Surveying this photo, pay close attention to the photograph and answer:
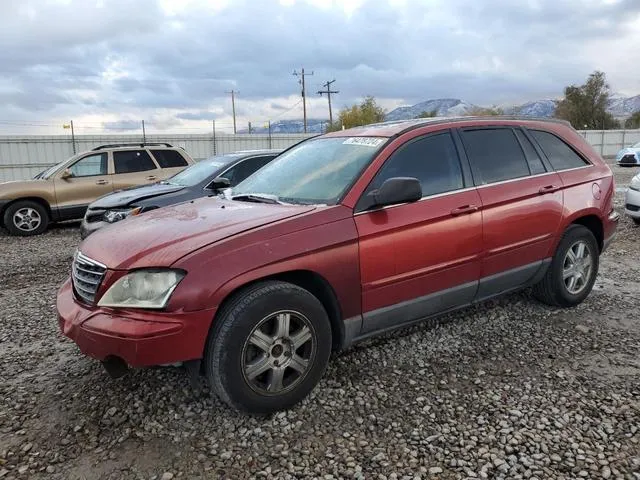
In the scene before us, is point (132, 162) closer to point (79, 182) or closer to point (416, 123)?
point (79, 182)

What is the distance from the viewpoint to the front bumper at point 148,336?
2.66m

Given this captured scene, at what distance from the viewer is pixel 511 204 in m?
3.98

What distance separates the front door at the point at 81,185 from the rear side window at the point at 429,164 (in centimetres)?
847

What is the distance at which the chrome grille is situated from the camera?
9.62 ft

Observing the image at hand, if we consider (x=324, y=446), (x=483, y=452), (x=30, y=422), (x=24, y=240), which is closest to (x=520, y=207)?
(x=483, y=452)

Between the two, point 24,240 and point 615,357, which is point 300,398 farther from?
point 24,240

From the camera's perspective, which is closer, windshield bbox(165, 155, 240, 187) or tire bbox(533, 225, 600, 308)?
tire bbox(533, 225, 600, 308)

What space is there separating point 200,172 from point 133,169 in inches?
136

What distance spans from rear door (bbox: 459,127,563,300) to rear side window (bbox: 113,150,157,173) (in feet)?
27.1

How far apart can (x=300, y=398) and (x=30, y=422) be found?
5.26ft

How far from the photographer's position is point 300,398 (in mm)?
3084

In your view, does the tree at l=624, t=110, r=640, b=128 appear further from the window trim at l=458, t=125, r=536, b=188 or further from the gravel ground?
the gravel ground

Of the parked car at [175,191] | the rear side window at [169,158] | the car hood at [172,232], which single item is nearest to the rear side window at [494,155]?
the car hood at [172,232]

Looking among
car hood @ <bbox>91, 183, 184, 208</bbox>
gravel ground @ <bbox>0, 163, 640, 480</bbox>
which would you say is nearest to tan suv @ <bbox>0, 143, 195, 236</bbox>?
car hood @ <bbox>91, 183, 184, 208</bbox>
